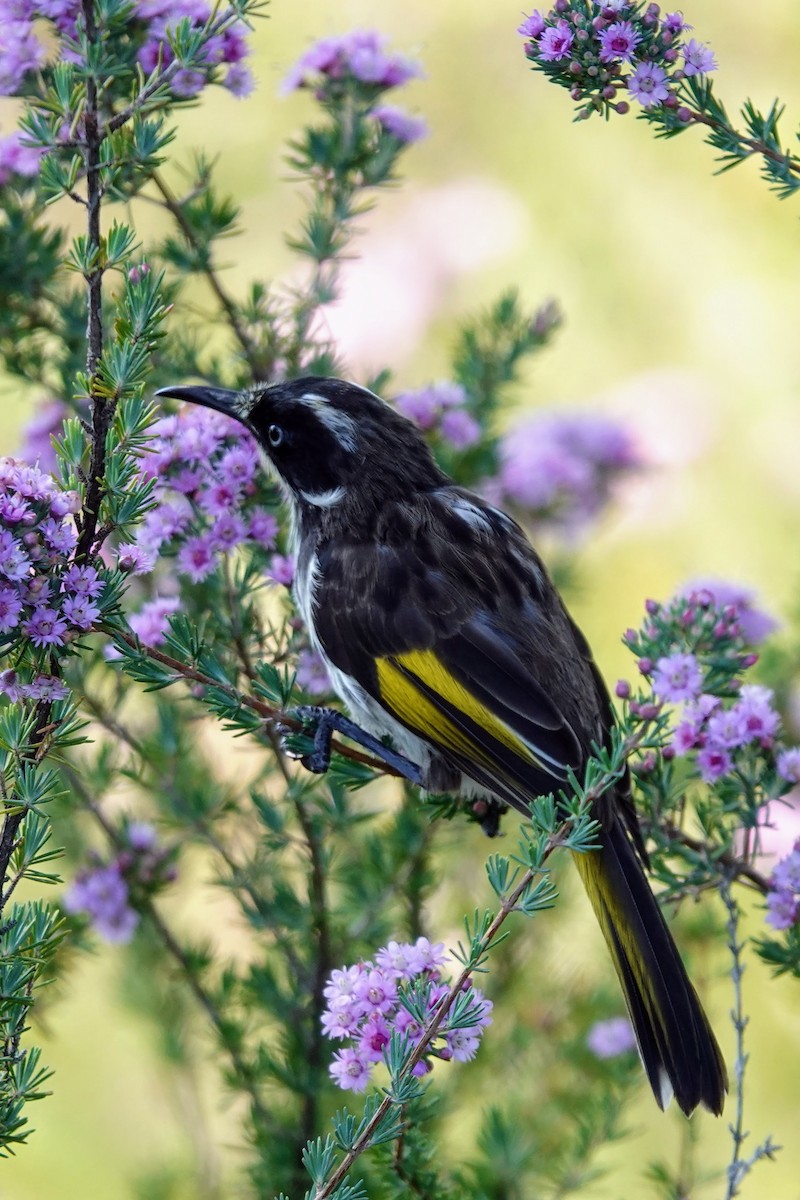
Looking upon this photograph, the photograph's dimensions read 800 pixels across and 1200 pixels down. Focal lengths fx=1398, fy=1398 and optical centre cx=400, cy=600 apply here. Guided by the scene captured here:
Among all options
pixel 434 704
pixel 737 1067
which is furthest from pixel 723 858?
pixel 434 704

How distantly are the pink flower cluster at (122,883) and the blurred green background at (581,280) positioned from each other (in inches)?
76.2

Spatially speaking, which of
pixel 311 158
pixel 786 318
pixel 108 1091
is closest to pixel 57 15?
pixel 311 158

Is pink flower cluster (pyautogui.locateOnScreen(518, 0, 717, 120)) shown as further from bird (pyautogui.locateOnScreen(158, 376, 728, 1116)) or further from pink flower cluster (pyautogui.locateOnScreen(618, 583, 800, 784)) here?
bird (pyautogui.locateOnScreen(158, 376, 728, 1116))

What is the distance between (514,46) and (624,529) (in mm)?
3129

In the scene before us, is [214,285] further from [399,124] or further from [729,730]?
[729,730]

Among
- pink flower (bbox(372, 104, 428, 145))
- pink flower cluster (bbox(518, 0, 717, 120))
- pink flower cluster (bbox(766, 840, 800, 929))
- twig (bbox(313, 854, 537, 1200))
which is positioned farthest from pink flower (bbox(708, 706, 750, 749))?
pink flower (bbox(372, 104, 428, 145))

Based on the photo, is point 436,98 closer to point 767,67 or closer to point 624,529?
point 767,67

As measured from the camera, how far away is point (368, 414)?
9.35 feet

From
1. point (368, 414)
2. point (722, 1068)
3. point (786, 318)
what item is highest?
point (786, 318)

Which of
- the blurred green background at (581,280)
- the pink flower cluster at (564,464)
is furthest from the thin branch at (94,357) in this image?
the blurred green background at (581,280)

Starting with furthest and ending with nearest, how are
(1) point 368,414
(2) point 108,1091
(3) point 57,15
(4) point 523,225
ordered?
(4) point 523,225 < (2) point 108,1091 < (1) point 368,414 < (3) point 57,15

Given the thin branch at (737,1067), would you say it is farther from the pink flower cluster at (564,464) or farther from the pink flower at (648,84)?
the pink flower cluster at (564,464)

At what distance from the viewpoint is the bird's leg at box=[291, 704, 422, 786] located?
7.68ft

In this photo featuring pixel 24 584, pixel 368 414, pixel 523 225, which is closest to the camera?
pixel 24 584
